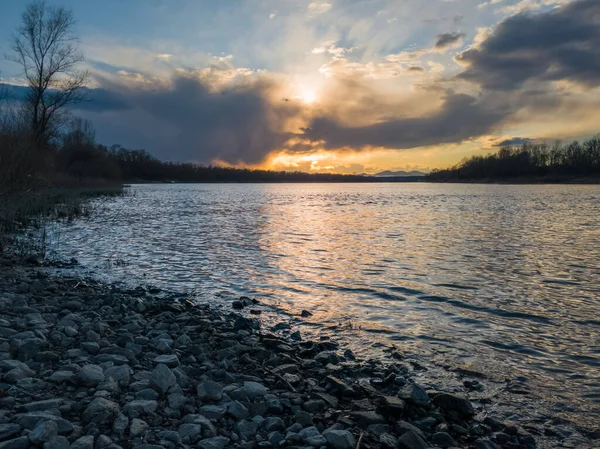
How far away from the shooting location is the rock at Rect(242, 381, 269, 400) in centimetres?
579

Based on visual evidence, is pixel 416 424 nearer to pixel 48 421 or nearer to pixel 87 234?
pixel 48 421

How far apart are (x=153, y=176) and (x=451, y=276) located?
621 feet

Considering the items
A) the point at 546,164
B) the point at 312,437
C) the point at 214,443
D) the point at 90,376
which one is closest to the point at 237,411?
the point at 214,443

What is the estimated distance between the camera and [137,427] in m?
4.57

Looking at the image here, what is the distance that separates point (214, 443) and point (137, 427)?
89 cm

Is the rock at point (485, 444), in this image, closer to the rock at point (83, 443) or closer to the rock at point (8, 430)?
the rock at point (83, 443)

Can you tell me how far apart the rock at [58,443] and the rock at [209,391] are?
182 centimetres

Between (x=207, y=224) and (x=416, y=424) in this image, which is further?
(x=207, y=224)

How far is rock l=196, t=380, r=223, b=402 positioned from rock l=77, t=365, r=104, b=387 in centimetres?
134

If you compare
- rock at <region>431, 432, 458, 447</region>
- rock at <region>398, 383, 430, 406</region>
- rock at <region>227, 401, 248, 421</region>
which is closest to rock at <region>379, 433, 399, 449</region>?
rock at <region>431, 432, 458, 447</region>

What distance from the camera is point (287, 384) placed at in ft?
21.0

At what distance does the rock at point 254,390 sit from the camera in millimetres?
5785

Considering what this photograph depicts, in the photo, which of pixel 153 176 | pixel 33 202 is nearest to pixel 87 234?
pixel 33 202

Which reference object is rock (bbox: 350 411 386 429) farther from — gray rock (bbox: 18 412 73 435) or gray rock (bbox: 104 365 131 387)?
gray rock (bbox: 18 412 73 435)
